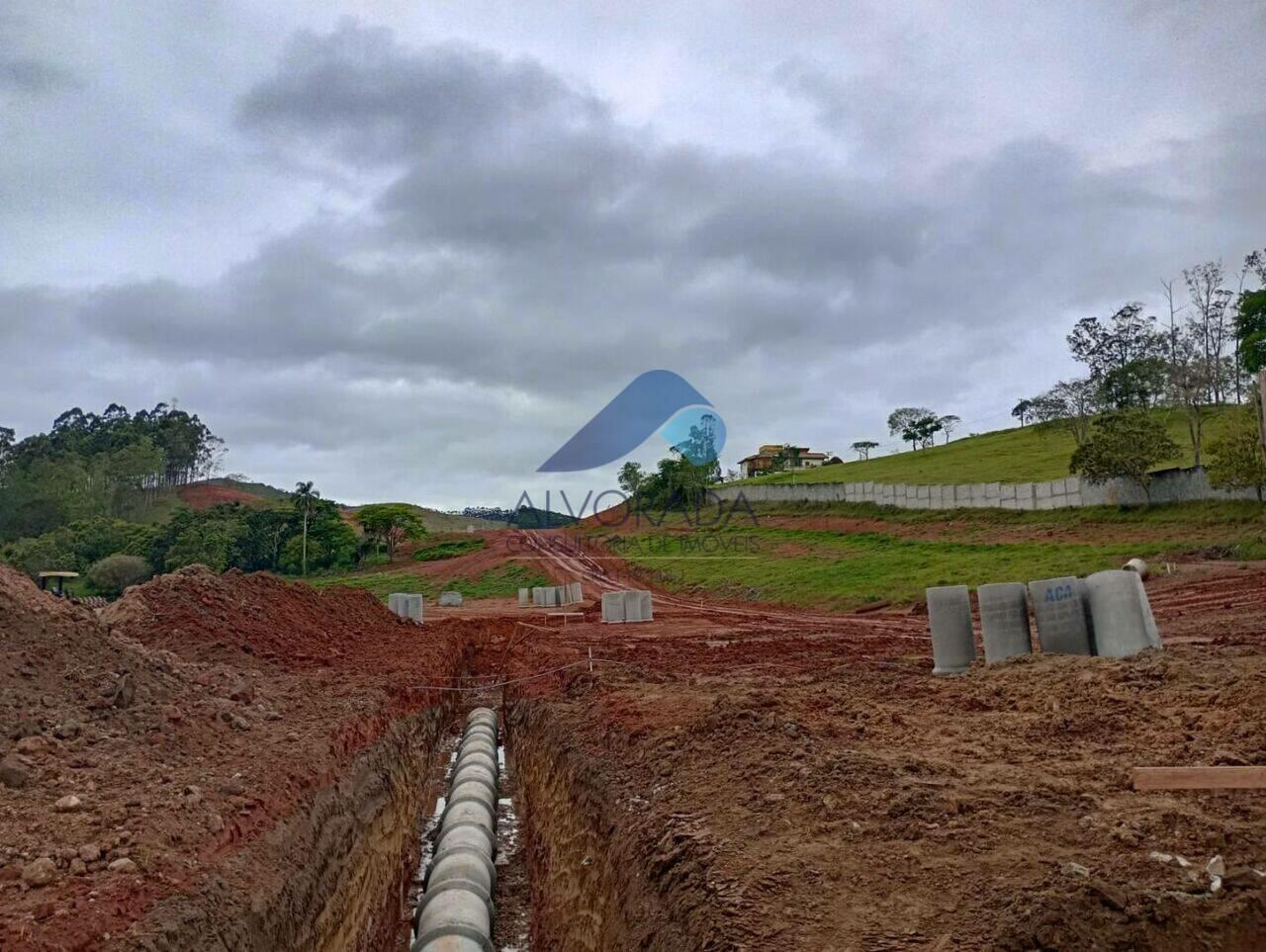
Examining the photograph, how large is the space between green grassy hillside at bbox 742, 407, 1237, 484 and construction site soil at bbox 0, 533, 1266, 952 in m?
39.9

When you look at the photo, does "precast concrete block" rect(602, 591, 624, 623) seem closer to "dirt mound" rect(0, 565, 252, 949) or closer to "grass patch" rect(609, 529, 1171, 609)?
"grass patch" rect(609, 529, 1171, 609)

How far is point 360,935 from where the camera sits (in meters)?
9.27

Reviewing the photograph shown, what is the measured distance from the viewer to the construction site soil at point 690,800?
4582 millimetres

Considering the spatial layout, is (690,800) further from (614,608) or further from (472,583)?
(472,583)

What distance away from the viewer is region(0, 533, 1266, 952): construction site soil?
4.58 meters

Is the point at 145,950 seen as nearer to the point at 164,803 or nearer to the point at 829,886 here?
the point at 164,803

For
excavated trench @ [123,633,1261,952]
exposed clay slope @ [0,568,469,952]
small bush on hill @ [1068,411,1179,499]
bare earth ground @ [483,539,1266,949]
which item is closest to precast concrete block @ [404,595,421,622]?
exposed clay slope @ [0,568,469,952]

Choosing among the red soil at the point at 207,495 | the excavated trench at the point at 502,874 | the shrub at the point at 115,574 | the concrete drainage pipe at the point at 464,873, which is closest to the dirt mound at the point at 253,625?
the excavated trench at the point at 502,874

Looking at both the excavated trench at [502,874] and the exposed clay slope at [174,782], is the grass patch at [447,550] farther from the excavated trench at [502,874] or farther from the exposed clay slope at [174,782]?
the excavated trench at [502,874]

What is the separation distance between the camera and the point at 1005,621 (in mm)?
12633

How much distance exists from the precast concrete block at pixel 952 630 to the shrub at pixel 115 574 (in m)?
51.6

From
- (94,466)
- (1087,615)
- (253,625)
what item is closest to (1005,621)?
(1087,615)

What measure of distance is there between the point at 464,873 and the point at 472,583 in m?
45.0

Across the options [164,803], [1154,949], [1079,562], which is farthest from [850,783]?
[1079,562]
